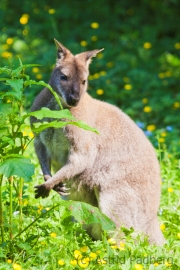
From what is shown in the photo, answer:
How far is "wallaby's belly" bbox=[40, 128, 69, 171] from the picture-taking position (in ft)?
15.5

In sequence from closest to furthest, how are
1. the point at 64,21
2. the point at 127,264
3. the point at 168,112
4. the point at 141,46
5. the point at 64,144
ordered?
the point at 127,264 → the point at 64,144 → the point at 168,112 → the point at 141,46 → the point at 64,21

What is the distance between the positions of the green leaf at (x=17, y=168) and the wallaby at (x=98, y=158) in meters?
1.14

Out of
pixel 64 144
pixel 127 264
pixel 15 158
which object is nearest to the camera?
pixel 15 158

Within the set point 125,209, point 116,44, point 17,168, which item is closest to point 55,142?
point 125,209

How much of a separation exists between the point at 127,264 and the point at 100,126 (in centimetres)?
137

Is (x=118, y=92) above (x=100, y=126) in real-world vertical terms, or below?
above

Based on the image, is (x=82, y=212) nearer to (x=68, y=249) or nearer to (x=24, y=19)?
(x=68, y=249)

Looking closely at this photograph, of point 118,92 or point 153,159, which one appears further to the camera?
point 118,92

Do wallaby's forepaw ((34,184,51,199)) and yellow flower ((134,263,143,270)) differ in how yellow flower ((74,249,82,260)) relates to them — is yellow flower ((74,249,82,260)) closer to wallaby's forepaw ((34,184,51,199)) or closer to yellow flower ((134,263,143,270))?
yellow flower ((134,263,143,270))

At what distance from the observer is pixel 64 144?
475cm

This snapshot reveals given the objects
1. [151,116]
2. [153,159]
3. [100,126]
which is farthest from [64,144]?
[151,116]

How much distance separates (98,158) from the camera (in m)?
4.79

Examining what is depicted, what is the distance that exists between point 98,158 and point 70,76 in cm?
67

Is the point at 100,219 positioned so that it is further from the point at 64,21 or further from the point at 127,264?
the point at 64,21
